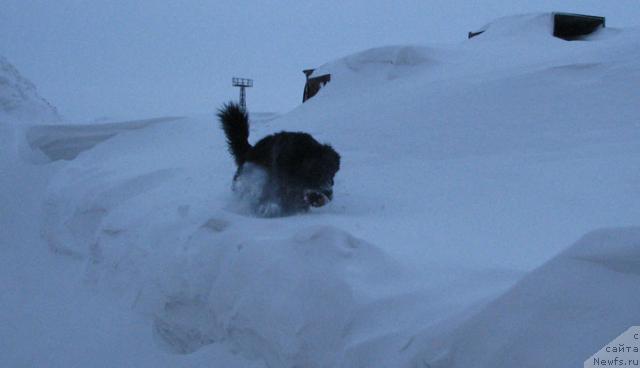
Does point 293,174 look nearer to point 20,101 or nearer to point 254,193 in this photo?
point 254,193

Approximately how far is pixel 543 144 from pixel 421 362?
336 centimetres

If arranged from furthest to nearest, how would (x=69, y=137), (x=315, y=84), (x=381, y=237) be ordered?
(x=315, y=84) → (x=69, y=137) → (x=381, y=237)

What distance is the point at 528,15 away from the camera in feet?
33.4

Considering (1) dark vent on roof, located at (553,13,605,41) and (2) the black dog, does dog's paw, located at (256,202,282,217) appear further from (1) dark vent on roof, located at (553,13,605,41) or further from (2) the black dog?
(1) dark vent on roof, located at (553,13,605,41)

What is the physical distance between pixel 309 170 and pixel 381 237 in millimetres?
990

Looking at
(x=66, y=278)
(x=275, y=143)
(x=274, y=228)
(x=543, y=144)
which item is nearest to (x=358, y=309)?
(x=274, y=228)

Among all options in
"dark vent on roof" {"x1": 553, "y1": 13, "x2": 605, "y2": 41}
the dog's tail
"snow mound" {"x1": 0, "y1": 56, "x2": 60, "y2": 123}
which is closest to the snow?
the dog's tail

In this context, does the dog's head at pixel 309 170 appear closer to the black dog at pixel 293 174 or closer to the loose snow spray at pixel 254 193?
the black dog at pixel 293 174

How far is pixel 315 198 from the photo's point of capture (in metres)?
3.54

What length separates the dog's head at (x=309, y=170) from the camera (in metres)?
3.56

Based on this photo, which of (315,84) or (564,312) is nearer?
(564,312)

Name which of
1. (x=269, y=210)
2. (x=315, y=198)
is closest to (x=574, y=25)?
(x=315, y=198)

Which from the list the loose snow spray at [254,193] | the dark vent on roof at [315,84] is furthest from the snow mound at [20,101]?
the loose snow spray at [254,193]

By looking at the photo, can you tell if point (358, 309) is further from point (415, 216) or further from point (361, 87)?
point (361, 87)
